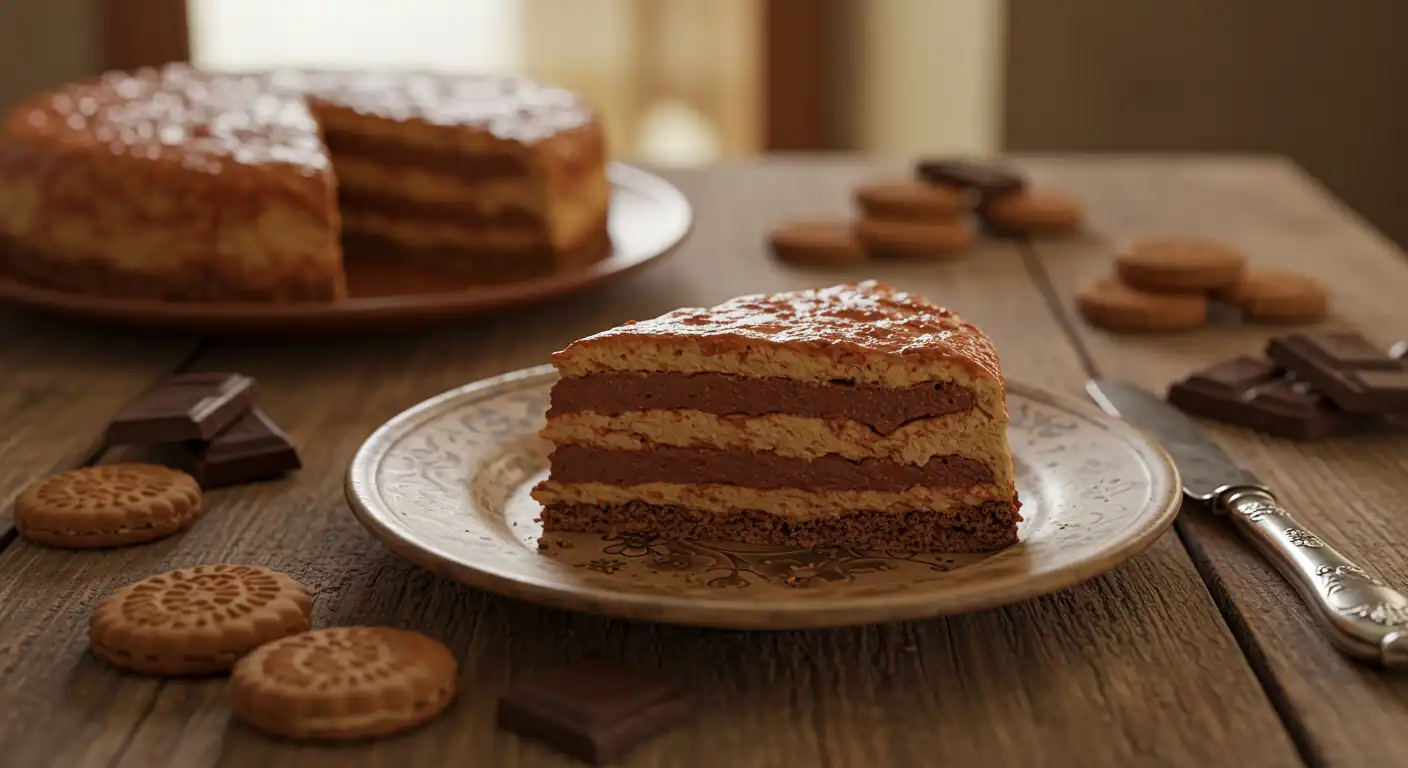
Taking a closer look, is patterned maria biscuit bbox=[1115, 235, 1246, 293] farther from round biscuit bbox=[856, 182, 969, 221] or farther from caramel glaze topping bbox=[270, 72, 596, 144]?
caramel glaze topping bbox=[270, 72, 596, 144]

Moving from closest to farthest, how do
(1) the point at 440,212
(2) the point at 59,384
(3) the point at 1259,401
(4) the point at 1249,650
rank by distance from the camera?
(4) the point at 1249,650
(3) the point at 1259,401
(2) the point at 59,384
(1) the point at 440,212

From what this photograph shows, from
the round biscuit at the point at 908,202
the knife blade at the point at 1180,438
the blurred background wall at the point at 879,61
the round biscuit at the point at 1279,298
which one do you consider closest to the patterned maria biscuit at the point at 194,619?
the knife blade at the point at 1180,438

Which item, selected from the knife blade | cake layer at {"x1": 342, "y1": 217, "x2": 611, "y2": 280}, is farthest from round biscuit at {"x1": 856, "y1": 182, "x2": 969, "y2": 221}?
the knife blade

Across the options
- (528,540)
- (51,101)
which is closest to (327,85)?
(51,101)

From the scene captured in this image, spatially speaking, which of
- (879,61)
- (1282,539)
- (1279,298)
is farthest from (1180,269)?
(879,61)

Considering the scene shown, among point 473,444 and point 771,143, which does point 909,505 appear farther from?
point 771,143

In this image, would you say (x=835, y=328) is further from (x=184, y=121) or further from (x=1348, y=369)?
(x=184, y=121)

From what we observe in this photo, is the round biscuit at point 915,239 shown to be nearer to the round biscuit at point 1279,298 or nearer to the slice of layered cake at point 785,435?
the round biscuit at point 1279,298
